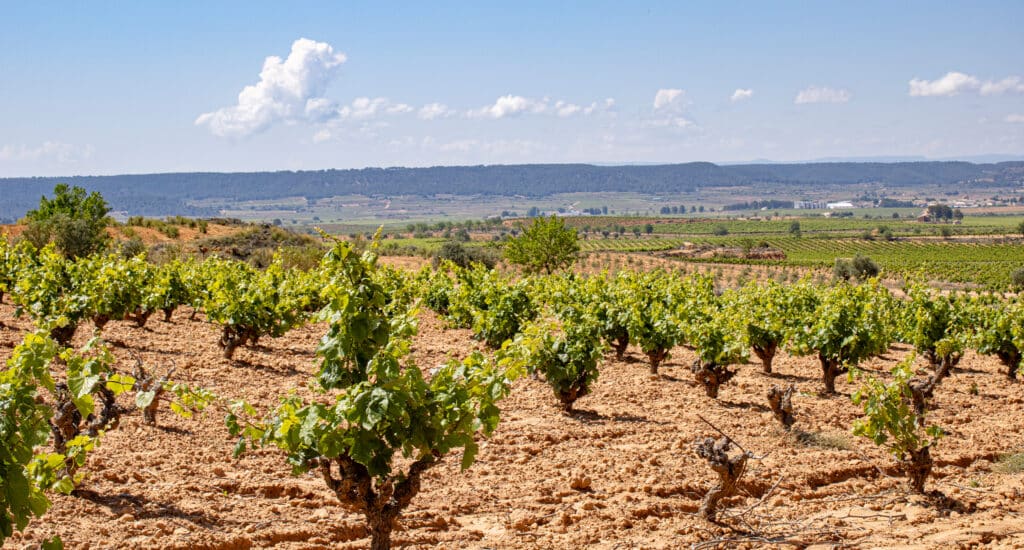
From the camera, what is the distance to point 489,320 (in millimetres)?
15352

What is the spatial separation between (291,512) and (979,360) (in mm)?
18625

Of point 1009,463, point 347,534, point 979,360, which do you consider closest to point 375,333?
point 347,534

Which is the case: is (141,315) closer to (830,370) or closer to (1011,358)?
(830,370)

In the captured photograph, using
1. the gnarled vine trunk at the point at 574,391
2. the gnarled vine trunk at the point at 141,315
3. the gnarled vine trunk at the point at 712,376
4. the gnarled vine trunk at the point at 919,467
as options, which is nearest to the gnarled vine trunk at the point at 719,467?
the gnarled vine trunk at the point at 919,467

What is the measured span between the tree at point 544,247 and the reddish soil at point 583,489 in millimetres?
31633

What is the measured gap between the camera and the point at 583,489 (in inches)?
317

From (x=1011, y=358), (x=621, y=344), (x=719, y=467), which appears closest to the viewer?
(x=719, y=467)

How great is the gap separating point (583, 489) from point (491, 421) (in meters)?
3.36

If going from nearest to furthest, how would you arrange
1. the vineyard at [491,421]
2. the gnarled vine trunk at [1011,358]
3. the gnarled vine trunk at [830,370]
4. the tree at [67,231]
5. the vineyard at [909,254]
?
the vineyard at [491,421]
the gnarled vine trunk at [830,370]
the gnarled vine trunk at [1011,358]
the tree at [67,231]
the vineyard at [909,254]

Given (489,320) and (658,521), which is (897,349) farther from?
(658,521)

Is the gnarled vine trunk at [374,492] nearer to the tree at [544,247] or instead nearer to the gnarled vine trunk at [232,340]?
the gnarled vine trunk at [232,340]

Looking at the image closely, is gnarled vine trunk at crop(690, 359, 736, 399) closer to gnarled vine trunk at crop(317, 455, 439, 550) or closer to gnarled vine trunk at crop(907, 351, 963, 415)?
gnarled vine trunk at crop(907, 351, 963, 415)

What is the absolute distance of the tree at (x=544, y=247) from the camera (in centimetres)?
4394

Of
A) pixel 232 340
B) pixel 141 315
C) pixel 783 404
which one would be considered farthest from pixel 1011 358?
pixel 141 315
